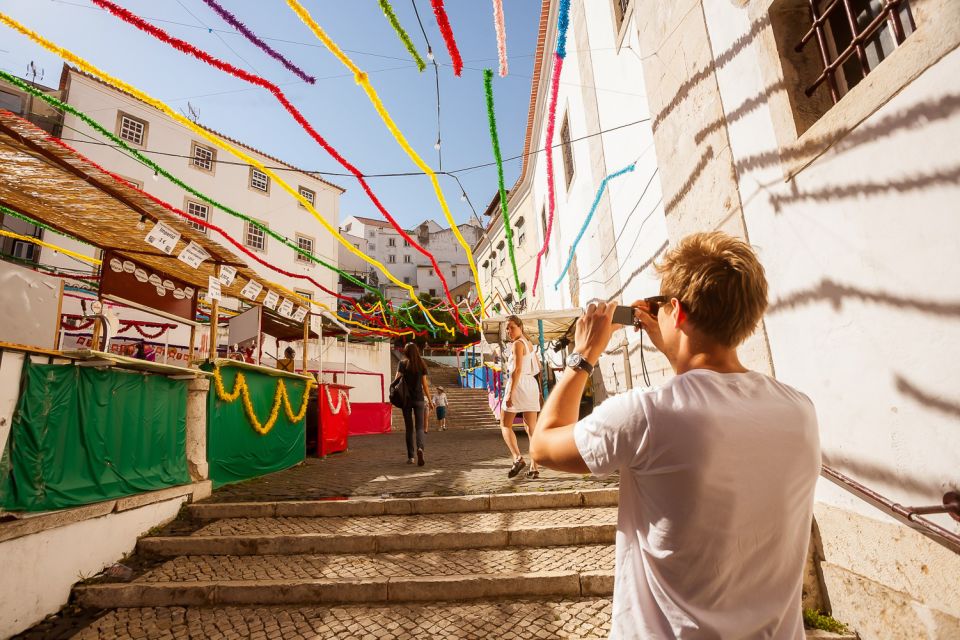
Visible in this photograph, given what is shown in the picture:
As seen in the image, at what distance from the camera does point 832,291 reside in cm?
304


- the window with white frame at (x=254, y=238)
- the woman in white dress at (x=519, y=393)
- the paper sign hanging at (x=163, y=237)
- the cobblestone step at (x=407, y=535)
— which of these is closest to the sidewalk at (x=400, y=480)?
the woman in white dress at (x=519, y=393)

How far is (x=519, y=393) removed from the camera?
240 inches

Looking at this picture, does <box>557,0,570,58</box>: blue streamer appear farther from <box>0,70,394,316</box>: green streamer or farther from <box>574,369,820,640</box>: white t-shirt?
<box>574,369,820,640</box>: white t-shirt

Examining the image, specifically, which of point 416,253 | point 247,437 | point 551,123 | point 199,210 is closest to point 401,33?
point 551,123

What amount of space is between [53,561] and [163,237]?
164 inches

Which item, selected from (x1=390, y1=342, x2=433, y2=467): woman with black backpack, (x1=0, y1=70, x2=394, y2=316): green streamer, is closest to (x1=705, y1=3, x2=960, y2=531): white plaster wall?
(x1=390, y1=342, x2=433, y2=467): woman with black backpack

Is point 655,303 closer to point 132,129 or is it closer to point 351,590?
point 351,590

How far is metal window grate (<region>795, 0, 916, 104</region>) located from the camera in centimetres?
269

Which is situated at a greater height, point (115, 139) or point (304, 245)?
point (304, 245)

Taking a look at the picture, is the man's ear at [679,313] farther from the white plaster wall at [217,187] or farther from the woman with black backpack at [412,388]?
the white plaster wall at [217,187]

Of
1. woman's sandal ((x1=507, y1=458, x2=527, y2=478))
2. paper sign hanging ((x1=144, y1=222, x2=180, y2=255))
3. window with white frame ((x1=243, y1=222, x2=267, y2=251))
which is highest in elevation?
window with white frame ((x1=243, y1=222, x2=267, y2=251))

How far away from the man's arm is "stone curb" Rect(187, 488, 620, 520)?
403 cm

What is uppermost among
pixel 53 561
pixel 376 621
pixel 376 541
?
pixel 53 561

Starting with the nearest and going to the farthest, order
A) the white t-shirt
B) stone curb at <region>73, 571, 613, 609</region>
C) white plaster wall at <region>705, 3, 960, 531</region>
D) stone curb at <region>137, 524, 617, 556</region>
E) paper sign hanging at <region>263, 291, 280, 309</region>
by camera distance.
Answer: the white t-shirt < white plaster wall at <region>705, 3, 960, 531</region> < stone curb at <region>73, 571, 613, 609</region> < stone curb at <region>137, 524, 617, 556</region> < paper sign hanging at <region>263, 291, 280, 309</region>
